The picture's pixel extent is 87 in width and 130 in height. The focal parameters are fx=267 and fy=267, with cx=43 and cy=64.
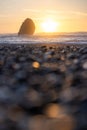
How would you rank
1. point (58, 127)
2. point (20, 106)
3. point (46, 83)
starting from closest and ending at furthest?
point (58, 127) < point (20, 106) < point (46, 83)

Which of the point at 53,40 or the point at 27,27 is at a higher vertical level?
the point at 27,27

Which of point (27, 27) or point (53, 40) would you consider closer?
point (53, 40)

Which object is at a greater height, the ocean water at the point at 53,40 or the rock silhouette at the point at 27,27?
the rock silhouette at the point at 27,27

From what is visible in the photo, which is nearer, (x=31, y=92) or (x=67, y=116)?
(x=67, y=116)

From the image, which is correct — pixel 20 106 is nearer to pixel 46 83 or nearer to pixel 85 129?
pixel 85 129

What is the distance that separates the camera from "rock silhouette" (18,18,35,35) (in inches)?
2452

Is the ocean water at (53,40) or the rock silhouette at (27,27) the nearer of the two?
the ocean water at (53,40)

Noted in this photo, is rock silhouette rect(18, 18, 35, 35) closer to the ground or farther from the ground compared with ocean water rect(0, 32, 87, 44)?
farther from the ground

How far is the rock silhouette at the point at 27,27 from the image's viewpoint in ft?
204

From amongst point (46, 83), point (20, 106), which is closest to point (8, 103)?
point (20, 106)

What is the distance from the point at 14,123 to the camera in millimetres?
1651

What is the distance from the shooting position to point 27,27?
63.6 meters

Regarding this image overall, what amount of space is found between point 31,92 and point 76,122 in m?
0.69

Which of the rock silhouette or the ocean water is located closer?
the ocean water
